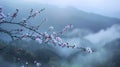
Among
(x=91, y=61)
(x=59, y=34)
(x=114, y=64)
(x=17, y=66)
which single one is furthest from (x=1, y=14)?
(x=91, y=61)

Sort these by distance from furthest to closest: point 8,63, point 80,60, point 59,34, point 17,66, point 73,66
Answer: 1. point 80,60
2. point 73,66
3. point 8,63
4. point 17,66
5. point 59,34

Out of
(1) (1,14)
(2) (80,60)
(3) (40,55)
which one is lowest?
(2) (80,60)

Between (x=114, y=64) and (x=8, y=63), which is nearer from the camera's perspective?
(x=8, y=63)

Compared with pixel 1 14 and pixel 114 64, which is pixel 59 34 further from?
pixel 114 64

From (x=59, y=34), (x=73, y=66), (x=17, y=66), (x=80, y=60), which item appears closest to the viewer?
(x=59, y=34)

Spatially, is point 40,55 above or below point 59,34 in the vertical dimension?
below

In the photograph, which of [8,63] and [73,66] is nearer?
[8,63]

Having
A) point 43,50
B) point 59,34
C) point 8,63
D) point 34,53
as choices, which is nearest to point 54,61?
point 43,50

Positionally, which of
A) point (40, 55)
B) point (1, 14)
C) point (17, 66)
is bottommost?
point (40, 55)

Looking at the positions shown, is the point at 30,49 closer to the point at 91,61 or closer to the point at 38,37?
the point at 91,61
